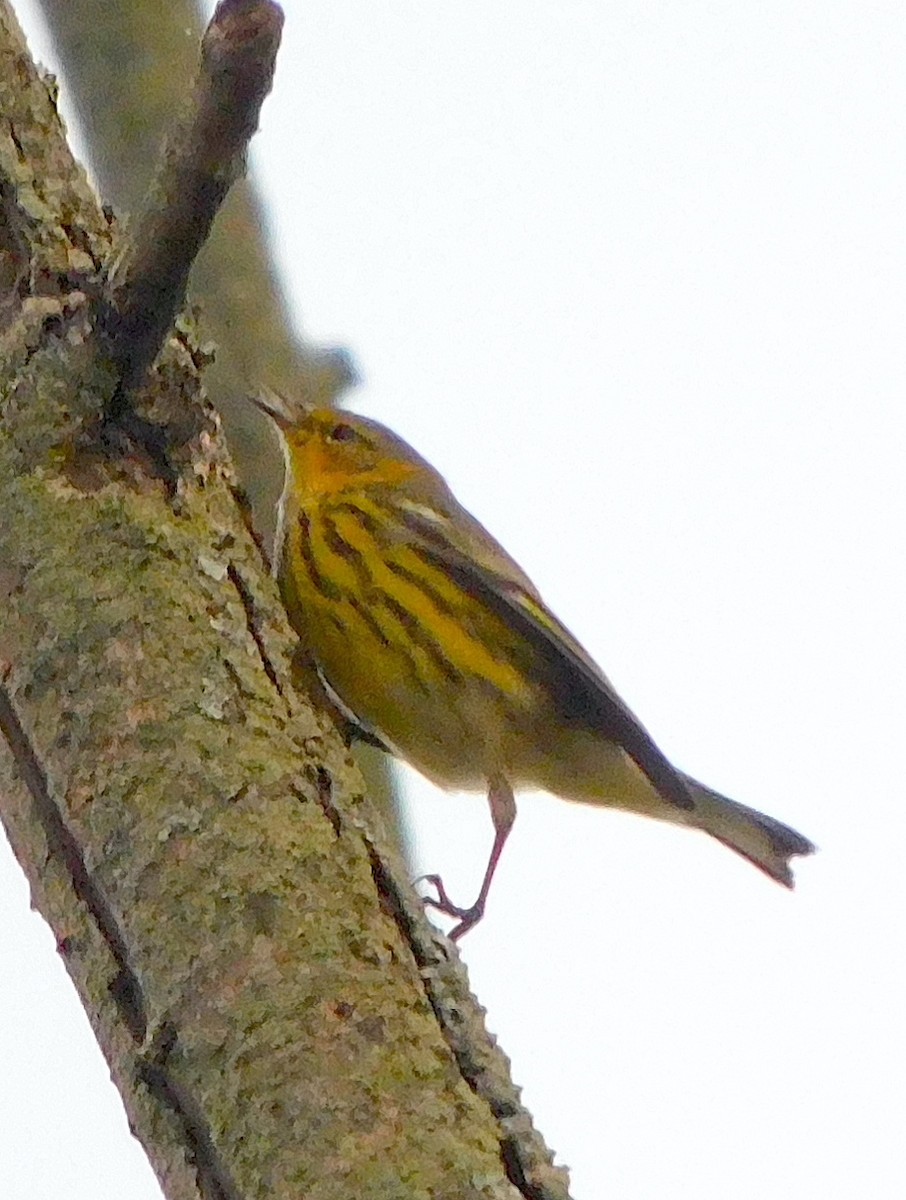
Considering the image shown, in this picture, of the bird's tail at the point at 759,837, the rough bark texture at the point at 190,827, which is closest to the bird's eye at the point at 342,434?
the bird's tail at the point at 759,837

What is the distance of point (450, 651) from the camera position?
137 inches

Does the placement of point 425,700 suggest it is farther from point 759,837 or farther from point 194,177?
point 194,177

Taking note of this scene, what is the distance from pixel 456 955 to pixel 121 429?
0.81 metres

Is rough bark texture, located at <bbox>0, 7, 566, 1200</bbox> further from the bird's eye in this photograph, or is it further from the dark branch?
the bird's eye

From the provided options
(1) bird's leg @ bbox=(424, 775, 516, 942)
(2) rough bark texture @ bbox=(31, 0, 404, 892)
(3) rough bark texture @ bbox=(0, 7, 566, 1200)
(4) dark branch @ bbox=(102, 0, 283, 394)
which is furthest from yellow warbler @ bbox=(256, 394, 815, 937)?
(4) dark branch @ bbox=(102, 0, 283, 394)

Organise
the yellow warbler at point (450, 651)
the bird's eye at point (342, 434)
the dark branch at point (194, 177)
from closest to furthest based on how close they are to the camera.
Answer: the dark branch at point (194, 177)
the yellow warbler at point (450, 651)
the bird's eye at point (342, 434)

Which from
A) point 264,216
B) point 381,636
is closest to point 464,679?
point 381,636

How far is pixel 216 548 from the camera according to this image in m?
2.38

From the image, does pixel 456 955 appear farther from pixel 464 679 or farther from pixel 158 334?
pixel 464 679

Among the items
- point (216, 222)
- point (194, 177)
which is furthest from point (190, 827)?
point (216, 222)

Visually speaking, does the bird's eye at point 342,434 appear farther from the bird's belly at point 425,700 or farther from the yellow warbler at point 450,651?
the bird's belly at point 425,700

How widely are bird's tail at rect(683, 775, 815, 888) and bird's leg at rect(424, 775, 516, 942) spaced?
52 cm

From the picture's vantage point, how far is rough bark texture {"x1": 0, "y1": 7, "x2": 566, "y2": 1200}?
183 cm

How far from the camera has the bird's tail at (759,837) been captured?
3877mm
